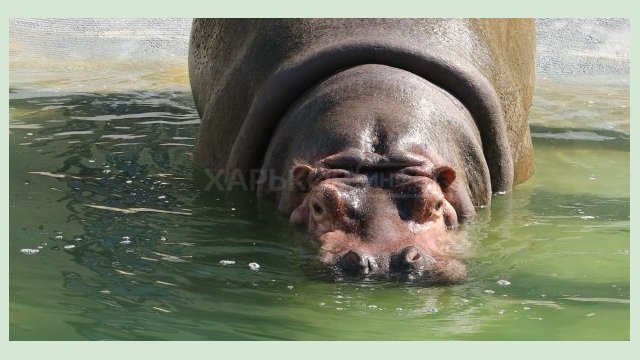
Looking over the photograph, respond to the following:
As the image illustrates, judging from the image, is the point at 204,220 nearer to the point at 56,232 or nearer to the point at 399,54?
the point at 56,232

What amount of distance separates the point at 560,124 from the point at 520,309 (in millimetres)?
5838

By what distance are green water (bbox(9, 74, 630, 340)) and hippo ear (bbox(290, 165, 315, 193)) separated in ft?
0.99

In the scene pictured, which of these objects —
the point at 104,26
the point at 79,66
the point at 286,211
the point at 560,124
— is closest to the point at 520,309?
the point at 286,211

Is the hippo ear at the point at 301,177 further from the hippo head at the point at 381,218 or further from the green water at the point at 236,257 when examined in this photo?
the green water at the point at 236,257

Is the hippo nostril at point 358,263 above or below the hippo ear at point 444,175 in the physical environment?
below

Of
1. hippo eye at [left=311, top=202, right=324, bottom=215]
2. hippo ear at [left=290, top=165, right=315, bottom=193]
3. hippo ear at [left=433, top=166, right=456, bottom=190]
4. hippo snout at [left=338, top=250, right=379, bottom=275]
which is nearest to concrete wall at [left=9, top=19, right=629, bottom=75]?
hippo ear at [left=433, top=166, right=456, bottom=190]

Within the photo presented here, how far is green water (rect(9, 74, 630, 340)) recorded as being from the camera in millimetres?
5512

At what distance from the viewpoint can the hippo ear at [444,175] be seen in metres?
7.12

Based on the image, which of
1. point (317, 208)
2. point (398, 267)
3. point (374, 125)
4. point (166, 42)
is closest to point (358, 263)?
point (398, 267)

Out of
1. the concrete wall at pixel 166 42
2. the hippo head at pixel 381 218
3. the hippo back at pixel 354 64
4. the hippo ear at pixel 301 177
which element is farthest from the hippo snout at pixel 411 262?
the concrete wall at pixel 166 42

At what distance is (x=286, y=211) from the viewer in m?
7.59

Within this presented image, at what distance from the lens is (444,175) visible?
283 inches

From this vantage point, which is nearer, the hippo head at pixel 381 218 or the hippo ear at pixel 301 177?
the hippo head at pixel 381 218

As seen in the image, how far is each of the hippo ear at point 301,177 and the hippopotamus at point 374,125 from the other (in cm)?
1
